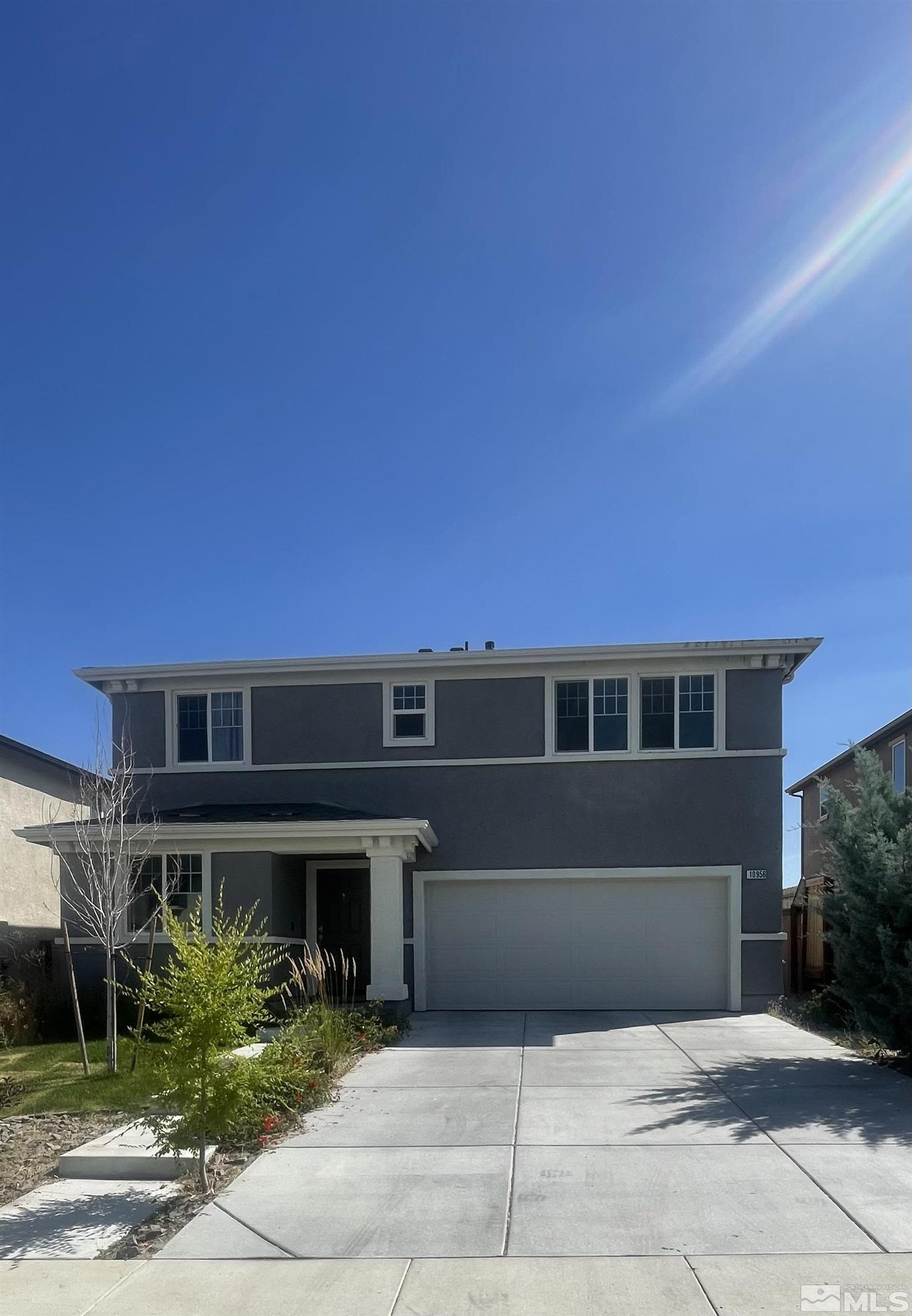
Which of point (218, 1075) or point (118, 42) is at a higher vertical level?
point (118, 42)

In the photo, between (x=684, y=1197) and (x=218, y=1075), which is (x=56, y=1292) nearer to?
(x=218, y=1075)

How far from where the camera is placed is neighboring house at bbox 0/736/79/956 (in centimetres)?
1809

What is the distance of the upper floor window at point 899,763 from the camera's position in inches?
887

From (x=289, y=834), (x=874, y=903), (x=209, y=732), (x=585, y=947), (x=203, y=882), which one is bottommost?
(x=585, y=947)

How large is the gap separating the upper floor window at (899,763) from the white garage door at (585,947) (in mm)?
7906

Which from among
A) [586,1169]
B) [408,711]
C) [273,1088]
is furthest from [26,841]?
[586,1169]

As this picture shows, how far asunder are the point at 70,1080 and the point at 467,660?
8789mm

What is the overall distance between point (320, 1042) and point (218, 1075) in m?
4.14

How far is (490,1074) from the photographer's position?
1120 cm

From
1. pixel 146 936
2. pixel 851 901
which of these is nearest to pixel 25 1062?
pixel 146 936

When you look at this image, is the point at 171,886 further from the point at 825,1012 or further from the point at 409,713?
the point at 825,1012

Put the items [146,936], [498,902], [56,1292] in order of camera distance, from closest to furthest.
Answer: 1. [56,1292]
2. [146,936]
3. [498,902]

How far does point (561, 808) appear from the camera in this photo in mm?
17047

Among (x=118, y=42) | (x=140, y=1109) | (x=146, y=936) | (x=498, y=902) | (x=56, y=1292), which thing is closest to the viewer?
(x=56, y=1292)
